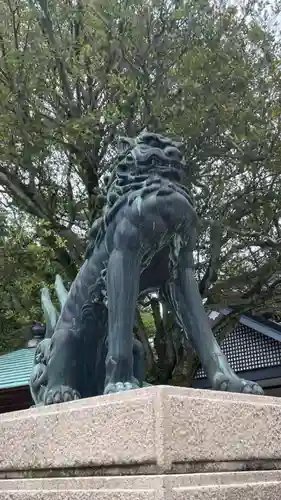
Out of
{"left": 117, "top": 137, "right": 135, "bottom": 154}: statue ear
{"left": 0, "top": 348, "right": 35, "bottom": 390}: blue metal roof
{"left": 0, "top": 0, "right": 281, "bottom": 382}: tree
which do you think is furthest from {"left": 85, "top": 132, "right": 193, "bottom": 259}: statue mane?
{"left": 0, "top": 348, "right": 35, "bottom": 390}: blue metal roof

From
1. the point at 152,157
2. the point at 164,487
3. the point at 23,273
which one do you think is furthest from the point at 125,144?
the point at 23,273

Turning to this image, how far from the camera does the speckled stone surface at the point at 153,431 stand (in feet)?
7.36

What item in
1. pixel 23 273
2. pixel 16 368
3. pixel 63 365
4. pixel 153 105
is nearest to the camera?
pixel 63 365

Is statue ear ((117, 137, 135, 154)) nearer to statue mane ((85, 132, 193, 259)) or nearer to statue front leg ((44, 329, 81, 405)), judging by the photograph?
statue mane ((85, 132, 193, 259))

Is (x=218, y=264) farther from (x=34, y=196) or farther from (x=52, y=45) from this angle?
(x=52, y=45)

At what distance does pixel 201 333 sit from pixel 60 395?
2.45 ft

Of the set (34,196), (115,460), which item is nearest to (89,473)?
(115,460)

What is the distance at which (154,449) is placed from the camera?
221 cm

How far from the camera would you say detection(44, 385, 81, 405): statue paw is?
3.04m

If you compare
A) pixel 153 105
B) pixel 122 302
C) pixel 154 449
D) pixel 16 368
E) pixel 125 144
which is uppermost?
pixel 153 105

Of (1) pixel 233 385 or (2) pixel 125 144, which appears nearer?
(1) pixel 233 385

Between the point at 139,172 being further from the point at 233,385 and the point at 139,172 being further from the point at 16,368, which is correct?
the point at 16,368

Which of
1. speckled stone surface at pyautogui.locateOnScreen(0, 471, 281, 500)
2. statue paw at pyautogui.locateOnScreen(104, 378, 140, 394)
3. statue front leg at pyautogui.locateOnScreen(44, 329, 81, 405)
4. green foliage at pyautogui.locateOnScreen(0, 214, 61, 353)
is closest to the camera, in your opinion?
speckled stone surface at pyautogui.locateOnScreen(0, 471, 281, 500)

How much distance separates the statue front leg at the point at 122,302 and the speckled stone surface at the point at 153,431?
31cm
